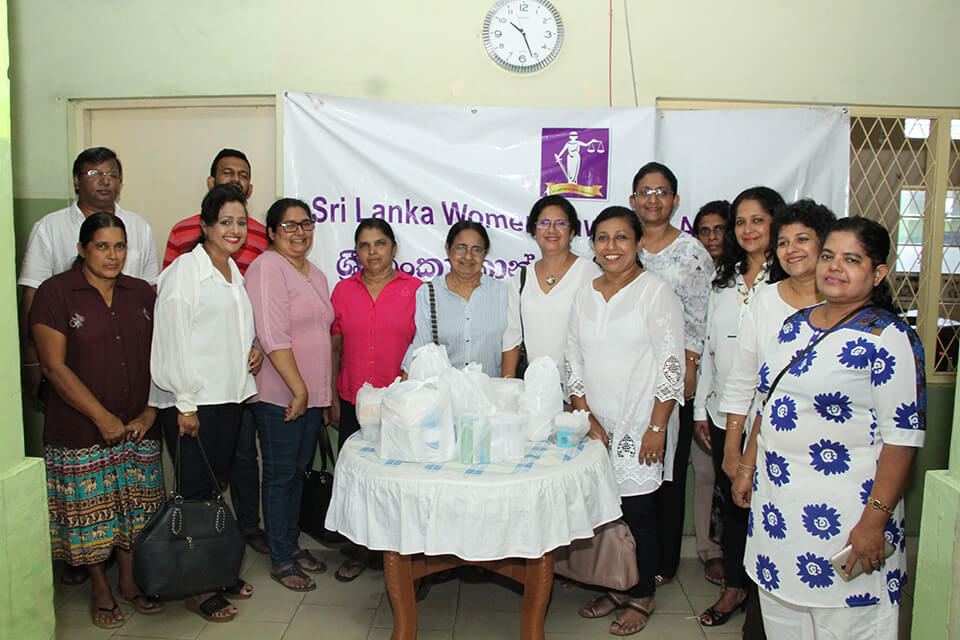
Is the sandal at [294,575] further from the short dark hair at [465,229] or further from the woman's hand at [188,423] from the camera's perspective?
the short dark hair at [465,229]

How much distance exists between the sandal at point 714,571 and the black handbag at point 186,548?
1999 mm

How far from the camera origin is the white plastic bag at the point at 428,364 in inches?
90.0

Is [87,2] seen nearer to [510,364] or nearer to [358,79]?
[358,79]

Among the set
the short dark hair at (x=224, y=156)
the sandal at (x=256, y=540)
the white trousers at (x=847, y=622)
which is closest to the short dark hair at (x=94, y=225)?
the short dark hair at (x=224, y=156)

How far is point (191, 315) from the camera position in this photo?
2.52 m

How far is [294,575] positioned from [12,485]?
140 cm

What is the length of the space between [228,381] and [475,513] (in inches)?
47.6

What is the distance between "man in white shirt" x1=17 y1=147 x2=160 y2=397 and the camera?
281 cm

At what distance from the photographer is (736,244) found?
2.57 m

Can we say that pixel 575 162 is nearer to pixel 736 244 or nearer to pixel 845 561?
pixel 736 244

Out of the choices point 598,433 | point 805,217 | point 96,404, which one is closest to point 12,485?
point 96,404

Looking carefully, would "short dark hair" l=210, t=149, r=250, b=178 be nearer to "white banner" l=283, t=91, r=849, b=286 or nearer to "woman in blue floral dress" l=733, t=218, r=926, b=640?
"white banner" l=283, t=91, r=849, b=286

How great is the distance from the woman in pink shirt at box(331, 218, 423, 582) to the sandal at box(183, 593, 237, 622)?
483mm

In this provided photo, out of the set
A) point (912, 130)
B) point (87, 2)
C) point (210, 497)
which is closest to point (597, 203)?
point (912, 130)
